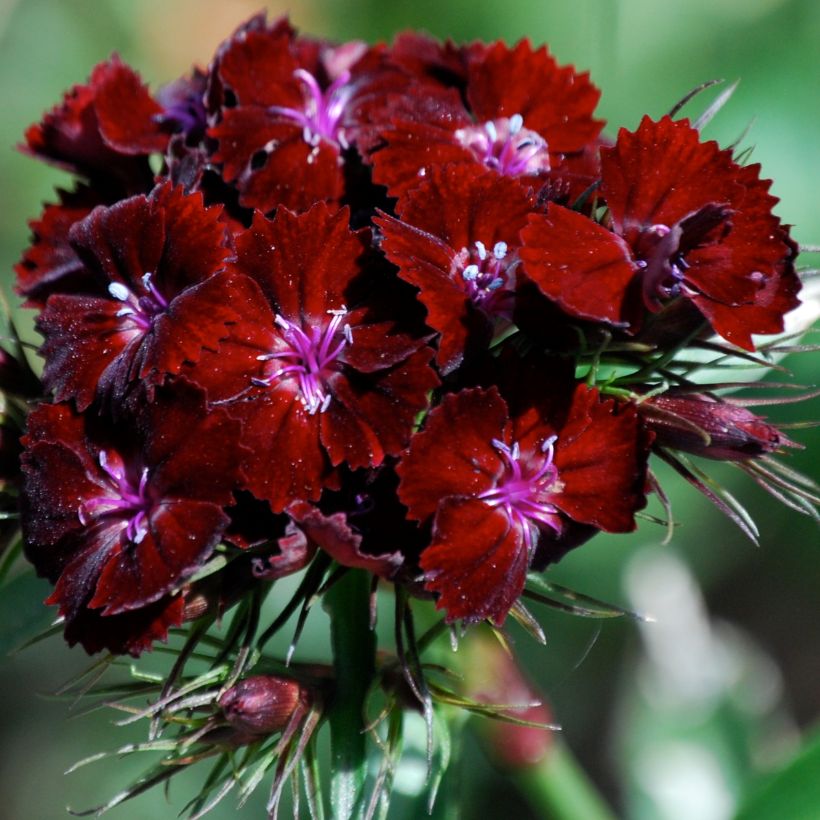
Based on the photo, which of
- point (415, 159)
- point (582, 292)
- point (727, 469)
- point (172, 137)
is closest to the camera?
point (582, 292)

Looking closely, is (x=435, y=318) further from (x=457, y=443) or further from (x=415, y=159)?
(x=415, y=159)

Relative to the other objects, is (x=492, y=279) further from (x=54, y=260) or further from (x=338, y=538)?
(x=54, y=260)

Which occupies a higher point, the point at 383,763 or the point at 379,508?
the point at 379,508

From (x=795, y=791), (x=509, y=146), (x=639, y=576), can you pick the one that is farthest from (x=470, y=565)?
Answer: (x=639, y=576)

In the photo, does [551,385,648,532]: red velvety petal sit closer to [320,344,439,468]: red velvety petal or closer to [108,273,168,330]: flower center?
[320,344,439,468]: red velvety petal

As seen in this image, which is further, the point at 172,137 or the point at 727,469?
the point at 727,469

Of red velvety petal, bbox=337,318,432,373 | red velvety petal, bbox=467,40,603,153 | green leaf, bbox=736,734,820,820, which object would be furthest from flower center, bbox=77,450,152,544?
green leaf, bbox=736,734,820,820

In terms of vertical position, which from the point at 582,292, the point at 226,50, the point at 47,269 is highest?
the point at 226,50

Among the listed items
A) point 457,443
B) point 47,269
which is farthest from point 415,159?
point 47,269

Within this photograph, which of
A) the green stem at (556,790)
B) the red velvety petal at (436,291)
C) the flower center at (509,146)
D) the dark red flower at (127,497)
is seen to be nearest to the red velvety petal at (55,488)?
the dark red flower at (127,497)
